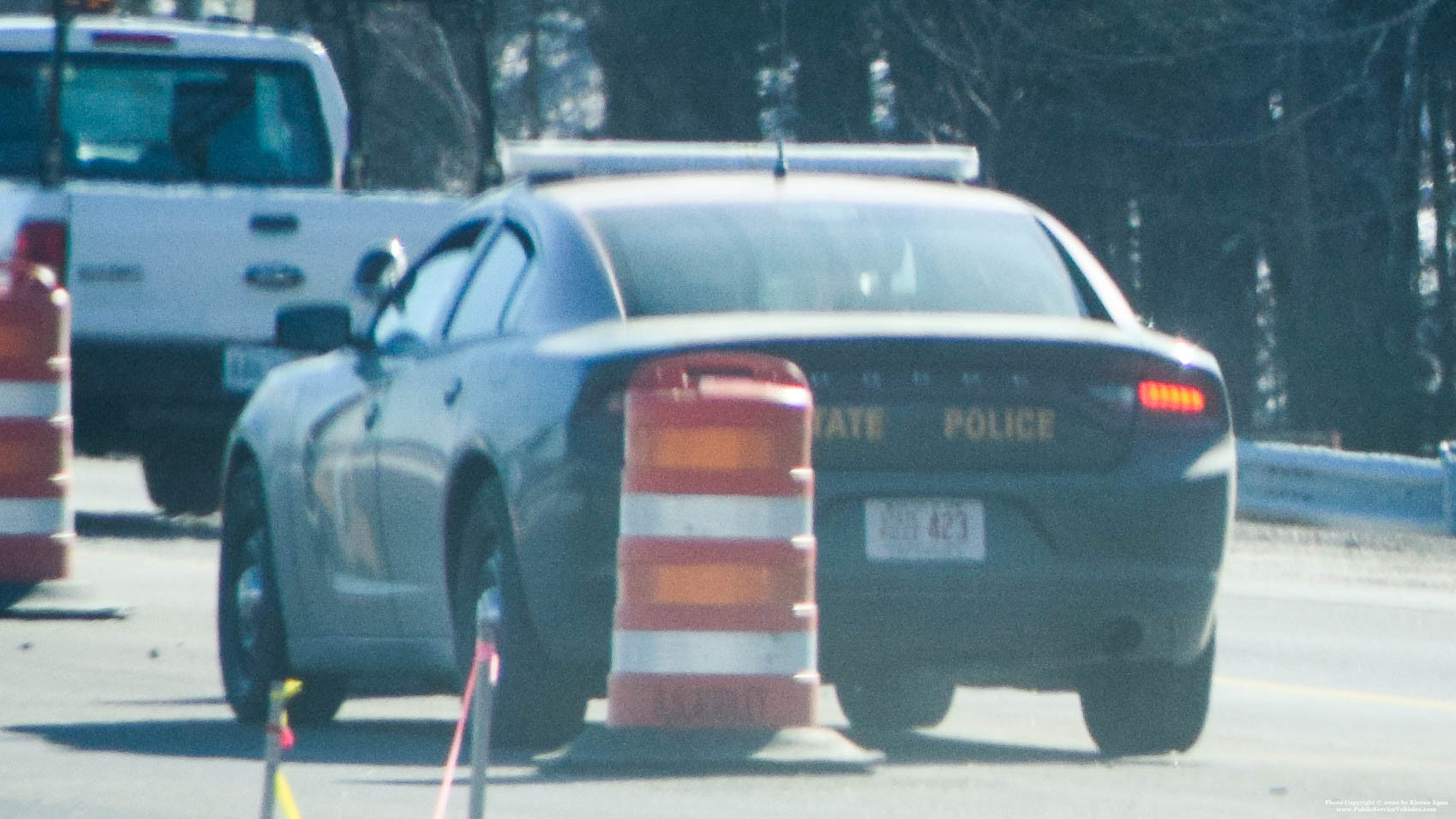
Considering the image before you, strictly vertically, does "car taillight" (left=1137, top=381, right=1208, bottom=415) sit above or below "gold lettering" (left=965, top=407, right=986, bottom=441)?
above

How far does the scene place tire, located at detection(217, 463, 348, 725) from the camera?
9.34 metres

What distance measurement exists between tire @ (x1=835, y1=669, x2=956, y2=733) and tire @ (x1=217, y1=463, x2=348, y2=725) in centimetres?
145

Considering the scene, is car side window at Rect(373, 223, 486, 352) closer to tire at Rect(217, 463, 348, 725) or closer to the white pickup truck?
tire at Rect(217, 463, 348, 725)

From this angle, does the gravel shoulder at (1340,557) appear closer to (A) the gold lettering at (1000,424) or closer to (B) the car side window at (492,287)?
(B) the car side window at (492,287)

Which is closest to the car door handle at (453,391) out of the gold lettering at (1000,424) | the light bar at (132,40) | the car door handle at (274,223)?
the gold lettering at (1000,424)

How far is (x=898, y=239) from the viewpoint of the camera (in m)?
8.34

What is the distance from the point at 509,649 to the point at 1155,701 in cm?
164

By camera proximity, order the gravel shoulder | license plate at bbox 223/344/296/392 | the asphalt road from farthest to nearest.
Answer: the gravel shoulder → license plate at bbox 223/344/296/392 → the asphalt road

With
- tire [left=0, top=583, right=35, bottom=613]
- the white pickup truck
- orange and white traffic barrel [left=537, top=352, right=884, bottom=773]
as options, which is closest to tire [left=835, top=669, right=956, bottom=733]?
orange and white traffic barrel [left=537, top=352, right=884, bottom=773]

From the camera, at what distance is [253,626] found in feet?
31.1

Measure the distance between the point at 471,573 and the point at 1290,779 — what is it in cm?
201

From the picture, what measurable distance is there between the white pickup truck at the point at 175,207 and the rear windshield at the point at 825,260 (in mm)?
6706

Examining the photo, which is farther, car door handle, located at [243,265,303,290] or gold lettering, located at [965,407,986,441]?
car door handle, located at [243,265,303,290]

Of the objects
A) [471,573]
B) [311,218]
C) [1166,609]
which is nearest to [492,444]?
[471,573]
